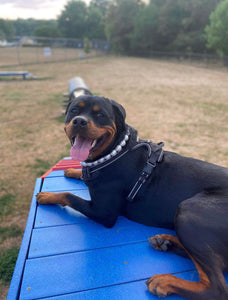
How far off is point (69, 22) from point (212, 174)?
86.6 meters

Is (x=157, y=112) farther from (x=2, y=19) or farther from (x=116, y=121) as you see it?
(x=2, y=19)

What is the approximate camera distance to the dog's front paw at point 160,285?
1.71m

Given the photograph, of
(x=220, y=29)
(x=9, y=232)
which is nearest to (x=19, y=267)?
(x=9, y=232)

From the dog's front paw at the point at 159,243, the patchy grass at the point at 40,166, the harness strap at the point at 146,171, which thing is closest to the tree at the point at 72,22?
the patchy grass at the point at 40,166

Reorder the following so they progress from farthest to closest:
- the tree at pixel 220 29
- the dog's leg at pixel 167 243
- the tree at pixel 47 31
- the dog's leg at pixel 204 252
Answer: the tree at pixel 47 31
the tree at pixel 220 29
the dog's leg at pixel 167 243
the dog's leg at pixel 204 252

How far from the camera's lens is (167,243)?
213 centimetres

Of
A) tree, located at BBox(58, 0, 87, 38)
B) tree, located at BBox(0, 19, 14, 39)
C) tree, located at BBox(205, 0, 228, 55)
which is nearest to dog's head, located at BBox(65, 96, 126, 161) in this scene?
tree, located at BBox(205, 0, 228, 55)

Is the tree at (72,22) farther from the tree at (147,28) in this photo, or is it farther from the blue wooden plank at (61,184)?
the blue wooden plank at (61,184)

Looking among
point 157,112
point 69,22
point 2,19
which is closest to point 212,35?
point 157,112

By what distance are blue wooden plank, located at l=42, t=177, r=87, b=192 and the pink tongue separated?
971mm

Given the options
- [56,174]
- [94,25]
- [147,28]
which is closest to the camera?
[56,174]

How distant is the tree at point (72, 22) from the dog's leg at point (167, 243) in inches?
3255

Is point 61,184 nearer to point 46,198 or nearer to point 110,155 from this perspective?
point 46,198

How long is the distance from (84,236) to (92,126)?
3.36 feet
